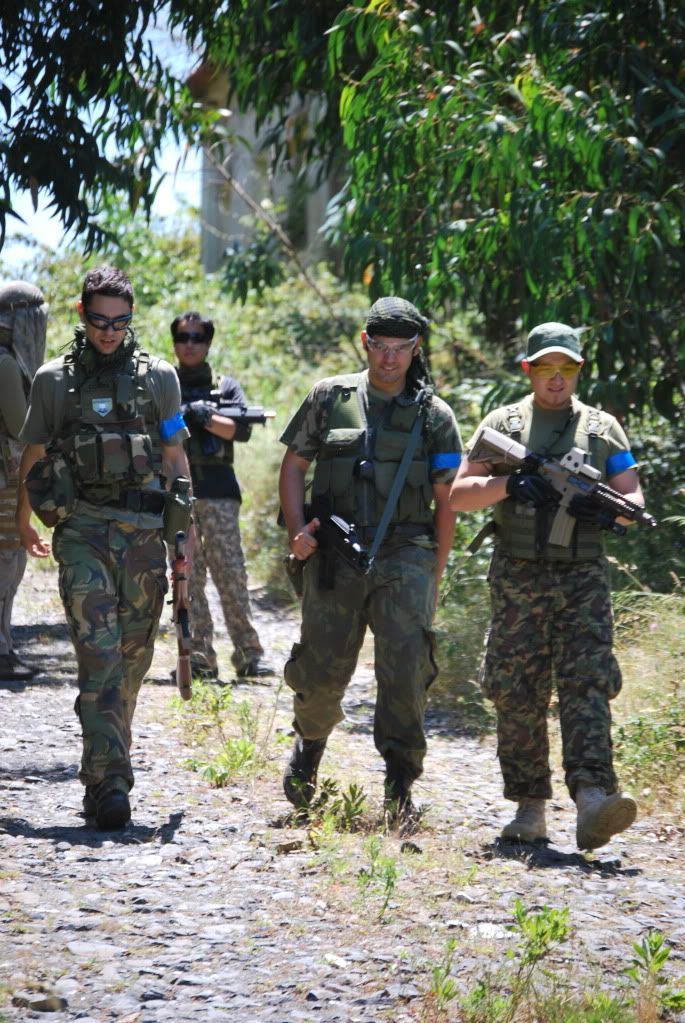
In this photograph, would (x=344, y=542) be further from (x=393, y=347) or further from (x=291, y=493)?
(x=393, y=347)

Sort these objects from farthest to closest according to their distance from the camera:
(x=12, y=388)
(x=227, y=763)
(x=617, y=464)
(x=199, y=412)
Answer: (x=199, y=412) < (x=12, y=388) < (x=227, y=763) < (x=617, y=464)

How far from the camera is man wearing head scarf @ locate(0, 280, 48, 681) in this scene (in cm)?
779

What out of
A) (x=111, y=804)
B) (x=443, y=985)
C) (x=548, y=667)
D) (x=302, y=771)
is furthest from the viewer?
(x=302, y=771)

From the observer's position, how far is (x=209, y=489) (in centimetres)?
883

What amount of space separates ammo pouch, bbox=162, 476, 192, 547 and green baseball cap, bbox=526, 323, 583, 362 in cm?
144

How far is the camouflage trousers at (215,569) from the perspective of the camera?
8867 mm

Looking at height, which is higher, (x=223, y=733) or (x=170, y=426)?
(x=170, y=426)

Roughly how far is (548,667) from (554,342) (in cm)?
127

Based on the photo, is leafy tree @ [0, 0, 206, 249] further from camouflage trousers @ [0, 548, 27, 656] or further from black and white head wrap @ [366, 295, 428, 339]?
camouflage trousers @ [0, 548, 27, 656]

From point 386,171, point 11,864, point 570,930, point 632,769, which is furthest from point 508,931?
point 386,171

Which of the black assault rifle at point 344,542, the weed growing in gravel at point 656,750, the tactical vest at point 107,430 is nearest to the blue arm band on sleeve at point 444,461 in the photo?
the black assault rifle at point 344,542

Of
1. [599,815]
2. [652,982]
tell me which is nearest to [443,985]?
[652,982]

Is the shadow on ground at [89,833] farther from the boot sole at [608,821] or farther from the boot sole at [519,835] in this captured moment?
the boot sole at [608,821]

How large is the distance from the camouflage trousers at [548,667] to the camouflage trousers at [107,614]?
1.36 metres
